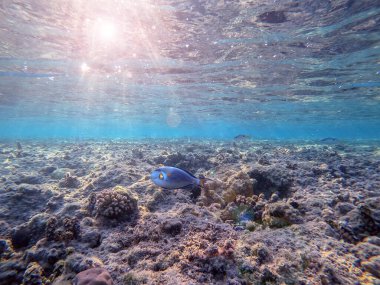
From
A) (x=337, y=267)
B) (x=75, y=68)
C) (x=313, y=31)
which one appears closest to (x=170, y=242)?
(x=337, y=267)

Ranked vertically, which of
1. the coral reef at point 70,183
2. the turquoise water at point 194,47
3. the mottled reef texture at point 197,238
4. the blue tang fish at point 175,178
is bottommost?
the mottled reef texture at point 197,238

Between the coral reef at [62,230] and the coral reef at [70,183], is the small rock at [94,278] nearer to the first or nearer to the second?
the coral reef at [62,230]

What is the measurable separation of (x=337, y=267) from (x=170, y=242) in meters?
2.52

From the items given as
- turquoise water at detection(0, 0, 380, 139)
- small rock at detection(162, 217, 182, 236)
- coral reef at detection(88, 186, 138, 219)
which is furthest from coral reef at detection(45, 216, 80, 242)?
turquoise water at detection(0, 0, 380, 139)

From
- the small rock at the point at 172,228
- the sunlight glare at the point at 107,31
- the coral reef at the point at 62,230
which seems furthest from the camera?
the sunlight glare at the point at 107,31

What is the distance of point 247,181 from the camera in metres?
6.72

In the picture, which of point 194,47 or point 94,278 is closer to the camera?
point 94,278

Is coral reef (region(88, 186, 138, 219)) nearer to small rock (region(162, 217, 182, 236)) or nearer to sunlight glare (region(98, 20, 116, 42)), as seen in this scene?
small rock (region(162, 217, 182, 236))

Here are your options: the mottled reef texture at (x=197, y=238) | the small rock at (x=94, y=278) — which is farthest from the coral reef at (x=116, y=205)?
the small rock at (x=94, y=278)

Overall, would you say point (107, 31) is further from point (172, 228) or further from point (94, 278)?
point (94, 278)

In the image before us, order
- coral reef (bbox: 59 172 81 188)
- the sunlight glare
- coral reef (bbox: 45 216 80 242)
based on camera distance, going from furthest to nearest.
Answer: the sunlight glare
coral reef (bbox: 59 172 81 188)
coral reef (bbox: 45 216 80 242)

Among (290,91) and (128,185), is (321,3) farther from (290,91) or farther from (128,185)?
(290,91)

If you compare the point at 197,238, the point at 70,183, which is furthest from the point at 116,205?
the point at 70,183

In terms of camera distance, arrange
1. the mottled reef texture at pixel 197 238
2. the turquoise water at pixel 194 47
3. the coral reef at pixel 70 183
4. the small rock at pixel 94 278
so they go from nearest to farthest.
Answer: the small rock at pixel 94 278, the mottled reef texture at pixel 197 238, the coral reef at pixel 70 183, the turquoise water at pixel 194 47
